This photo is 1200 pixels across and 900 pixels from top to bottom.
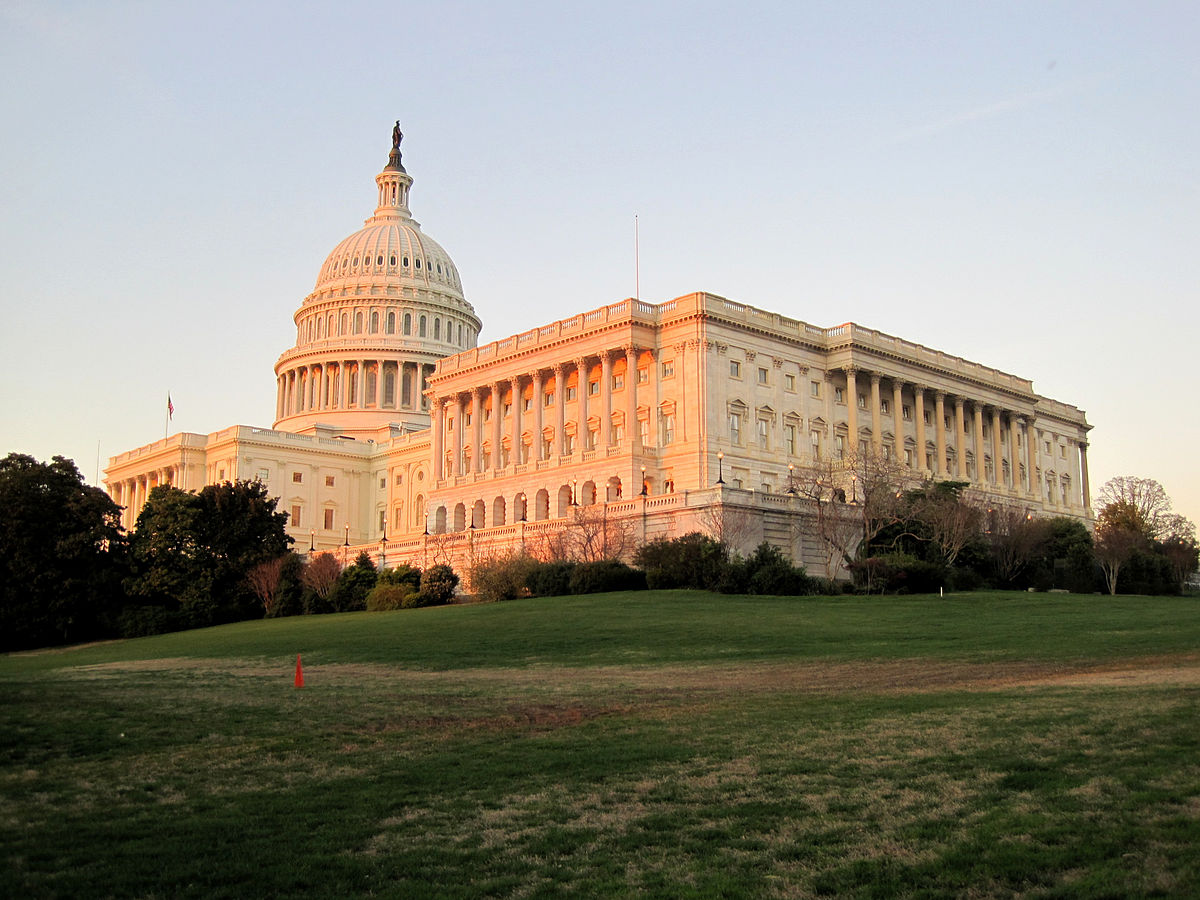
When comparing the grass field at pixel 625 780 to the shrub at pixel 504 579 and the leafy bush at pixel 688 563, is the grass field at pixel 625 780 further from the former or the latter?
the shrub at pixel 504 579

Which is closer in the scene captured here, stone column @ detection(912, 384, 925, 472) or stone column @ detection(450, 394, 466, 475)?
stone column @ detection(912, 384, 925, 472)

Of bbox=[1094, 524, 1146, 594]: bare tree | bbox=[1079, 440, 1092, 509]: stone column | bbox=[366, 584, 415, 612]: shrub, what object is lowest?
bbox=[366, 584, 415, 612]: shrub

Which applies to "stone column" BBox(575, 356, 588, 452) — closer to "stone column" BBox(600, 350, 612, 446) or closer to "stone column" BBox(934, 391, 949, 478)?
"stone column" BBox(600, 350, 612, 446)

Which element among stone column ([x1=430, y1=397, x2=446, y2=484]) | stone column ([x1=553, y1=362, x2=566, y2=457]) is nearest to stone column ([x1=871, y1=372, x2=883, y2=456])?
stone column ([x1=553, y1=362, x2=566, y2=457])

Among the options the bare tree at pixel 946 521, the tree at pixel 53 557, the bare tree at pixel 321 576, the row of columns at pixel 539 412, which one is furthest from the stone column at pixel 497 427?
the bare tree at pixel 946 521

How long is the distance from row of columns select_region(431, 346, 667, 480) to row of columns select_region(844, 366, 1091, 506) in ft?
55.9

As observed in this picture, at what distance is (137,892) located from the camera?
36.8 feet

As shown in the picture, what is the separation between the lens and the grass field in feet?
37.7

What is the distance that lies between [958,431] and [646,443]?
30.5m

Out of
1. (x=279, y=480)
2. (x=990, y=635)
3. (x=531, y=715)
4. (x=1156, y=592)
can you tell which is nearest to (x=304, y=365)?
(x=279, y=480)

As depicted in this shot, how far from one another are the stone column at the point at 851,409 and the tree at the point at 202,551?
4369 centimetres

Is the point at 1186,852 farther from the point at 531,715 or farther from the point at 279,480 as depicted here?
the point at 279,480

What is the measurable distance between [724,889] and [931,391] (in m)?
93.7

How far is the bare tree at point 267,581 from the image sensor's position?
7206 cm
